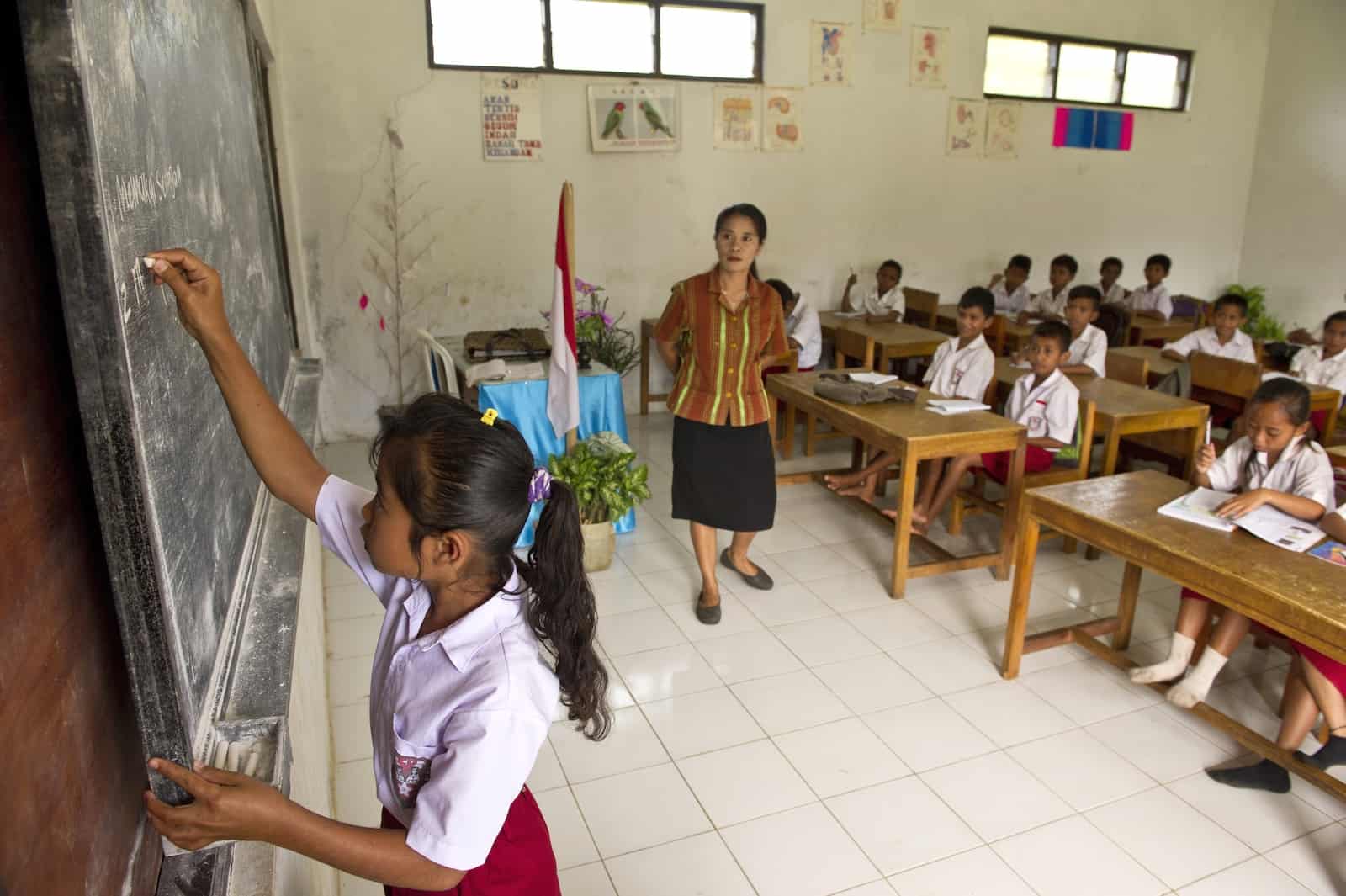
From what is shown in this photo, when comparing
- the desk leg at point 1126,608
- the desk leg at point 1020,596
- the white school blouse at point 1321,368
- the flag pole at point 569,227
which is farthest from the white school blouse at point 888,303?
the desk leg at point 1020,596

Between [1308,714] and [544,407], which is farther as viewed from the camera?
[544,407]

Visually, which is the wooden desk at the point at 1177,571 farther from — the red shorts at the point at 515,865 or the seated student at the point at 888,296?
the seated student at the point at 888,296

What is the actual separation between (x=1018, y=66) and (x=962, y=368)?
12.0 feet

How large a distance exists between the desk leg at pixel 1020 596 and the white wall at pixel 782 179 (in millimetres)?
3555

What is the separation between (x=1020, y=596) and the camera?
265 cm

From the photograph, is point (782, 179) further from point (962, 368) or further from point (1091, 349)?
point (962, 368)

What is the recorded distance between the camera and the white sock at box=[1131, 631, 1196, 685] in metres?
2.47

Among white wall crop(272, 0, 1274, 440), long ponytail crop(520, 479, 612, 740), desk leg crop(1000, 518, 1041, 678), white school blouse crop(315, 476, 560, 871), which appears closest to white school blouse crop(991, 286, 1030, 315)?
white wall crop(272, 0, 1274, 440)

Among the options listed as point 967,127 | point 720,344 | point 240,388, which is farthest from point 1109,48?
point 240,388

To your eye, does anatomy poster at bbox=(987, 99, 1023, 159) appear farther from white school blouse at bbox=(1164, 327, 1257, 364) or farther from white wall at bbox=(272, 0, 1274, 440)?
white school blouse at bbox=(1164, 327, 1257, 364)

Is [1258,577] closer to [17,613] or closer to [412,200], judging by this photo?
[17,613]

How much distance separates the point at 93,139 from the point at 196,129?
2.22 feet

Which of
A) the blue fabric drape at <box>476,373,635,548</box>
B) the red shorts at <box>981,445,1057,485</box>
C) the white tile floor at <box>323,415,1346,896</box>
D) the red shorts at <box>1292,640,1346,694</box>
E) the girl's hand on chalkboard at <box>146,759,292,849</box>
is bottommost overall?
the white tile floor at <box>323,415,1346,896</box>

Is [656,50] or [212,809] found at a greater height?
[656,50]
